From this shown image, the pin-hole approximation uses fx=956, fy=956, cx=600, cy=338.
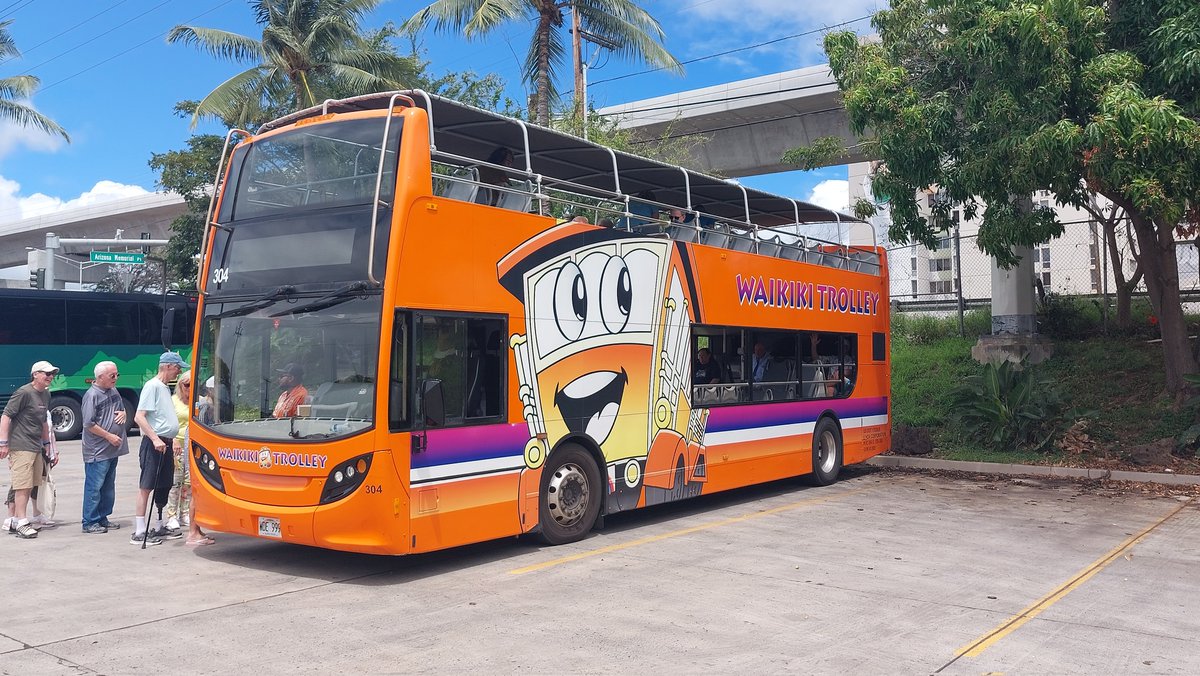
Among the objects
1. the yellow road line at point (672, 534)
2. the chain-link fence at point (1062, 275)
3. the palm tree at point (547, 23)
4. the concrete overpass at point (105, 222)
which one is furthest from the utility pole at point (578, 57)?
the concrete overpass at point (105, 222)

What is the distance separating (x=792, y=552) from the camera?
359 inches

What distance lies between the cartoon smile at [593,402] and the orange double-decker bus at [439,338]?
0.08 ft

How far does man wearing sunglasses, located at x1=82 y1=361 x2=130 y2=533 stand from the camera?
30.9 feet

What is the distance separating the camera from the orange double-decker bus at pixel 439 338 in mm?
7699

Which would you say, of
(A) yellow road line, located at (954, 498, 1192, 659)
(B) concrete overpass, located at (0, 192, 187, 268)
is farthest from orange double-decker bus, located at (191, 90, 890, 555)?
(B) concrete overpass, located at (0, 192, 187, 268)

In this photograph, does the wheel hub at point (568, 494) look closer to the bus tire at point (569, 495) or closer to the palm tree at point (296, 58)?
the bus tire at point (569, 495)

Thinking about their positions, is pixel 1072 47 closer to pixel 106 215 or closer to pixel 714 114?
pixel 714 114

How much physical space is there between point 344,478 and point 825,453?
8690 millimetres

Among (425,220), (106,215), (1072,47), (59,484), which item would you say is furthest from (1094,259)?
(106,215)

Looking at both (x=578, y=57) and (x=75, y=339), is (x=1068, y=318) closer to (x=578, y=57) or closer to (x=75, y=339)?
(x=578, y=57)

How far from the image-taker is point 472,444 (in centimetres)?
833

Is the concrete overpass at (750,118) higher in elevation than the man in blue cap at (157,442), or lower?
higher

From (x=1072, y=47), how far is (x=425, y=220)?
9958 mm

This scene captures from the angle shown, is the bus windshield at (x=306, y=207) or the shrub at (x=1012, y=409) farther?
the shrub at (x=1012, y=409)
